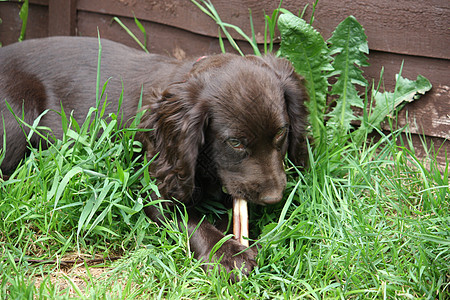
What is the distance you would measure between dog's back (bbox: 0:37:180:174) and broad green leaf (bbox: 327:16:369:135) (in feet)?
3.40

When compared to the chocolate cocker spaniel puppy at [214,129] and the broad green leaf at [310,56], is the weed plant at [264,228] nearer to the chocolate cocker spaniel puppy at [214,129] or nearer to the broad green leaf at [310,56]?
the broad green leaf at [310,56]

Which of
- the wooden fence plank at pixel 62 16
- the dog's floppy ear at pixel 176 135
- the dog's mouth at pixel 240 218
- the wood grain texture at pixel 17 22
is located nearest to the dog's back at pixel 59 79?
the dog's floppy ear at pixel 176 135

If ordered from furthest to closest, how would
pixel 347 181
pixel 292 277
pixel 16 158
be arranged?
pixel 16 158, pixel 347 181, pixel 292 277

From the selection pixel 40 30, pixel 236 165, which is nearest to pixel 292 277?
pixel 236 165

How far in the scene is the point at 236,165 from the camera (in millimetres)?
2441

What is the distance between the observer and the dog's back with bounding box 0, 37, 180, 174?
3.00 metres

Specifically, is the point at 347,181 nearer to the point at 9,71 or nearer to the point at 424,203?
the point at 424,203

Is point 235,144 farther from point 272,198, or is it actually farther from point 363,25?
point 363,25

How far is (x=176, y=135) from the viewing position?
2.48 metres

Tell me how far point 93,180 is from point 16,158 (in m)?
0.71

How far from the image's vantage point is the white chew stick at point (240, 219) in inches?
97.7

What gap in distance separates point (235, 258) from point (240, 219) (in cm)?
25

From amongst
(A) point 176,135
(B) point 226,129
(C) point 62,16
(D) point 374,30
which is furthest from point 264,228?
(C) point 62,16

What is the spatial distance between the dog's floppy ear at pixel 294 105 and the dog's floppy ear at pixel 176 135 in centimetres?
48
